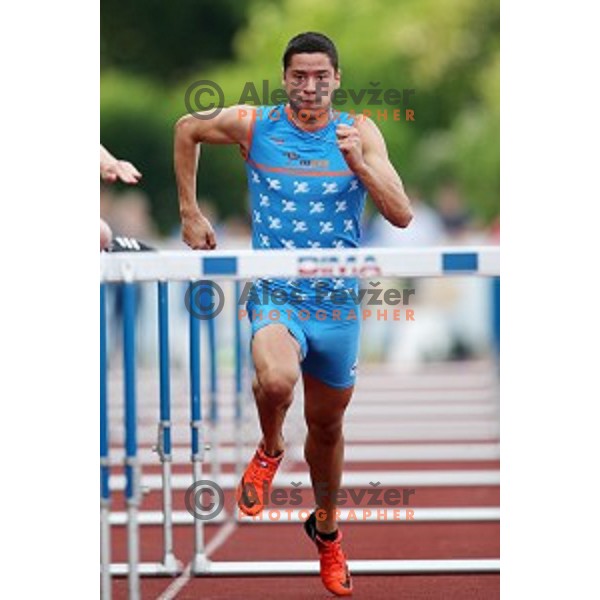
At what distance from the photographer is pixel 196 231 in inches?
355

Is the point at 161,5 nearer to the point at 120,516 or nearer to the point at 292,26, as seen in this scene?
the point at 292,26

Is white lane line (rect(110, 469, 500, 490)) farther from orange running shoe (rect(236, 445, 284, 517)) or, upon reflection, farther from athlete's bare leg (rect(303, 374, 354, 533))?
orange running shoe (rect(236, 445, 284, 517))

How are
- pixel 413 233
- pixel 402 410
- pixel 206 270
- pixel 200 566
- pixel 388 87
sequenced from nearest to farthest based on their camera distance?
pixel 206 270 < pixel 200 566 < pixel 402 410 < pixel 413 233 < pixel 388 87

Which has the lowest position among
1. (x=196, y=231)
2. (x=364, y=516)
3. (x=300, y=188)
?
(x=364, y=516)

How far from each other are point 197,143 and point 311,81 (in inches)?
21.5

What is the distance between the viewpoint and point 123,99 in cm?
3806

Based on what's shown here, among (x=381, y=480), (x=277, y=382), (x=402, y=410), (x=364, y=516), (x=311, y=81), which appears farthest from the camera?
(x=402, y=410)

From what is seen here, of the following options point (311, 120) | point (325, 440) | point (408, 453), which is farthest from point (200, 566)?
point (408, 453)

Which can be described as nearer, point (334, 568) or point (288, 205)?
point (288, 205)

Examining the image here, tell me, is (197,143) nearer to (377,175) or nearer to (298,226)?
(298,226)

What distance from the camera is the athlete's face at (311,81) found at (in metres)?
8.77

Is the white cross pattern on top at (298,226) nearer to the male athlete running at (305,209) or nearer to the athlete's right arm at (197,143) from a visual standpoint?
the male athlete running at (305,209)

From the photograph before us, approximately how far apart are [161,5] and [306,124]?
35462 mm
